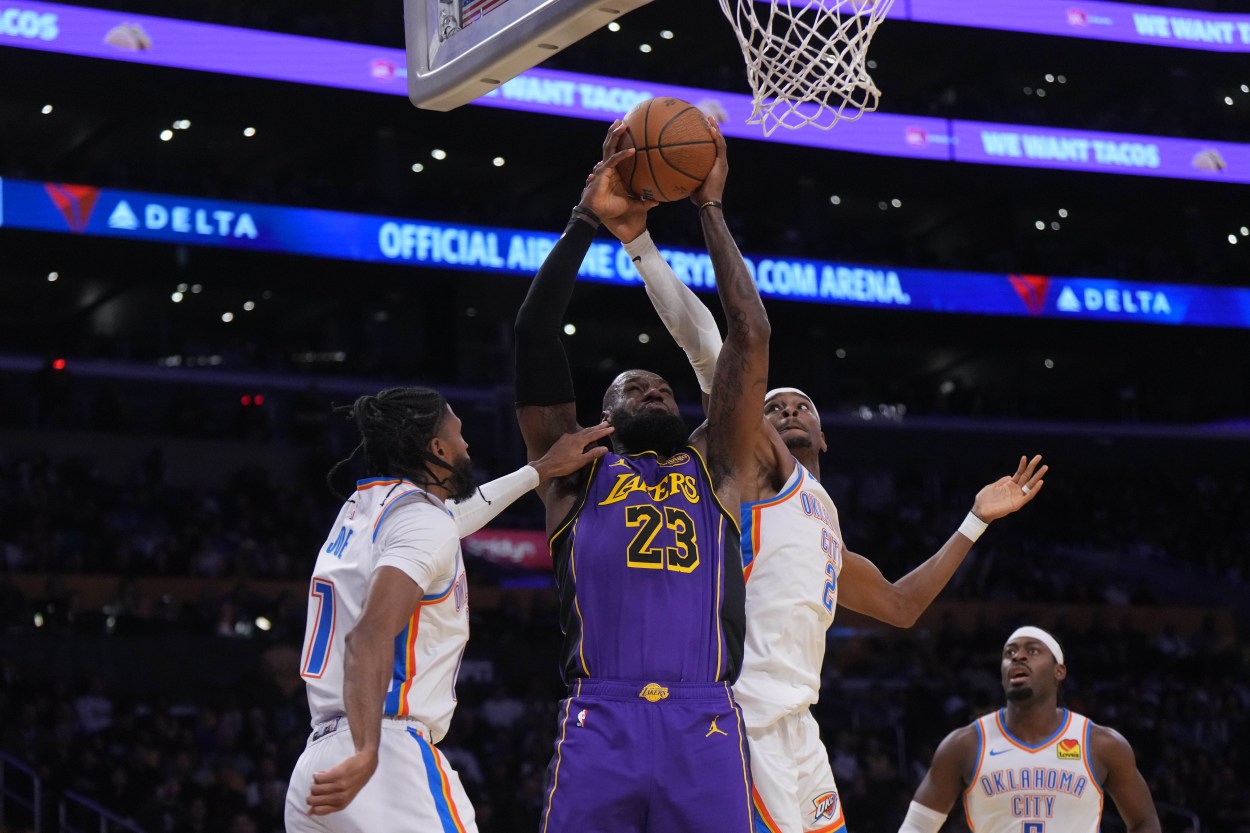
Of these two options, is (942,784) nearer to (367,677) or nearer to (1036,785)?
(1036,785)

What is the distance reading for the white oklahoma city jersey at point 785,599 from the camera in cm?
438

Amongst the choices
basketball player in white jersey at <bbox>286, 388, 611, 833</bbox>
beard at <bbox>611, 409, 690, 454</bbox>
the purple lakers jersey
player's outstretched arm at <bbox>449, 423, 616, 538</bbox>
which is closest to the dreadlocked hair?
basketball player in white jersey at <bbox>286, 388, 611, 833</bbox>

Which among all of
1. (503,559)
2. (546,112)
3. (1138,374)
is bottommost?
(503,559)

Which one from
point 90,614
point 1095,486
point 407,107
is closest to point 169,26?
point 407,107

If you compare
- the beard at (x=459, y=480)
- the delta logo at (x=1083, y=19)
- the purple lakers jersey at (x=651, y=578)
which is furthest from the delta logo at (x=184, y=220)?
the beard at (x=459, y=480)

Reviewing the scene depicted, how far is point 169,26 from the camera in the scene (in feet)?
72.7

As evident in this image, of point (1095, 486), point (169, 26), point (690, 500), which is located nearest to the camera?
point (690, 500)

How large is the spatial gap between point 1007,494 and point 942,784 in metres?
1.59

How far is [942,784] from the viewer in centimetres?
652

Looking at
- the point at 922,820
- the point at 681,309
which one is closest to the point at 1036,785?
the point at 922,820

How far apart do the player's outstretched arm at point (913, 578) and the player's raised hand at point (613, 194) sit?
152 centimetres

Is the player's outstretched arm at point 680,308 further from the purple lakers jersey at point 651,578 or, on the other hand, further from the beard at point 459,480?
the beard at point 459,480

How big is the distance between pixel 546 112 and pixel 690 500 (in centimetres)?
2095

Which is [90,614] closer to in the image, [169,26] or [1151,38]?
[169,26]
